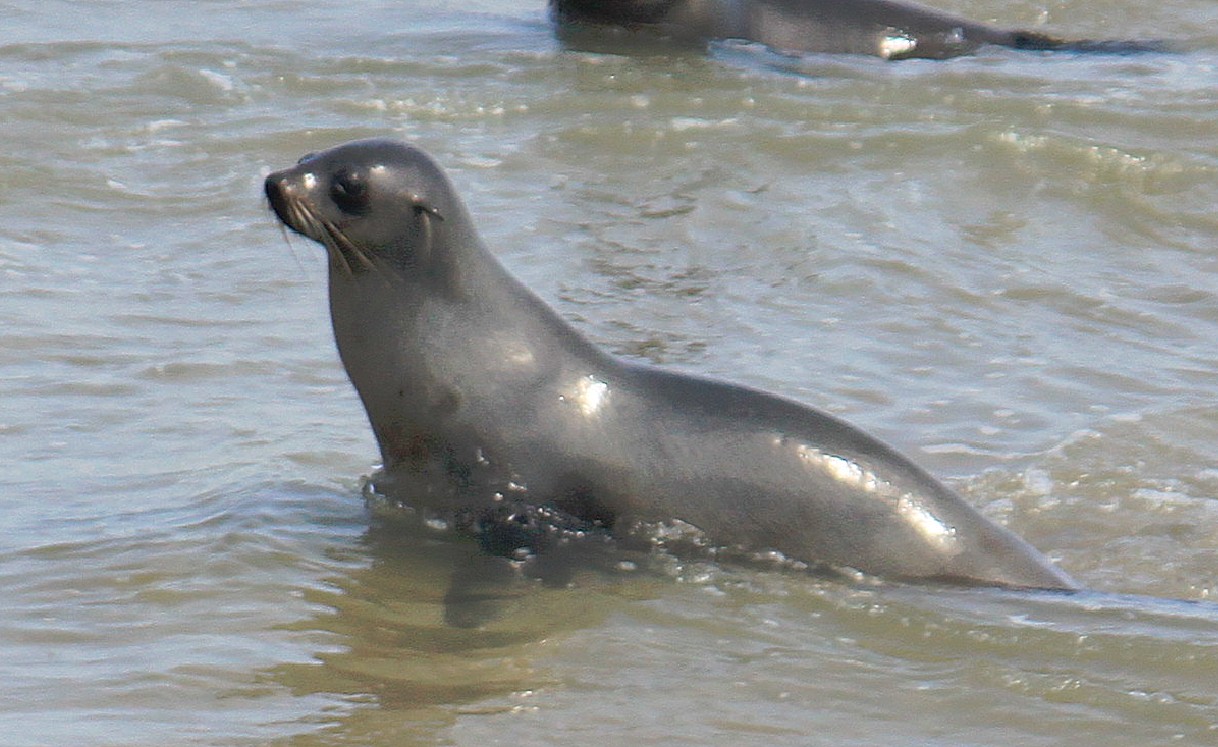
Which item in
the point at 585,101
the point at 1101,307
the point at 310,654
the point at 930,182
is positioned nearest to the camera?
the point at 310,654

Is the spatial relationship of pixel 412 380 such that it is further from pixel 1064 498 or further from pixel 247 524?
pixel 1064 498

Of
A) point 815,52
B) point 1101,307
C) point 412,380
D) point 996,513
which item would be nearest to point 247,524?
point 412,380

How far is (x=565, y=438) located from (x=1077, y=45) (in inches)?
358

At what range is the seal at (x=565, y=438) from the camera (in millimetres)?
5613

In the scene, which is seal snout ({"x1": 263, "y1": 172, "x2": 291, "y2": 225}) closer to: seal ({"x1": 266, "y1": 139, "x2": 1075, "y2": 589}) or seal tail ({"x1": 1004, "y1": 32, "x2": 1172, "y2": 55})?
seal ({"x1": 266, "y1": 139, "x2": 1075, "y2": 589})

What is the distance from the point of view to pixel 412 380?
5645 mm

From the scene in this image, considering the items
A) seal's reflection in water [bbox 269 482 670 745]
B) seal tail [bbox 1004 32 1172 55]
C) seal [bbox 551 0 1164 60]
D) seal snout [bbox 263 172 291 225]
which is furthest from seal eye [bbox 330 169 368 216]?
seal tail [bbox 1004 32 1172 55]

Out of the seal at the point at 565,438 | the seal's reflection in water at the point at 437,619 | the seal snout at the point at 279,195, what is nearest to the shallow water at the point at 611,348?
the seal's reflection in water at the point at 437,619

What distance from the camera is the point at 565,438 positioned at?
221 inches

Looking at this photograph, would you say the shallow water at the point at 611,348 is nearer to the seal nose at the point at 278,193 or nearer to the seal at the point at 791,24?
the seal at the point at 791,24

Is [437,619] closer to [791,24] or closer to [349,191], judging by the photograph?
[349,191]

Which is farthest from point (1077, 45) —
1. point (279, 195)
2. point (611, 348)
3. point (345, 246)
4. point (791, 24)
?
point (279, 195)

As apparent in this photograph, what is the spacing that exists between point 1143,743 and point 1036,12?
12.0 m

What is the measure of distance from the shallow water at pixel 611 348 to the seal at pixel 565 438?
0.20m
